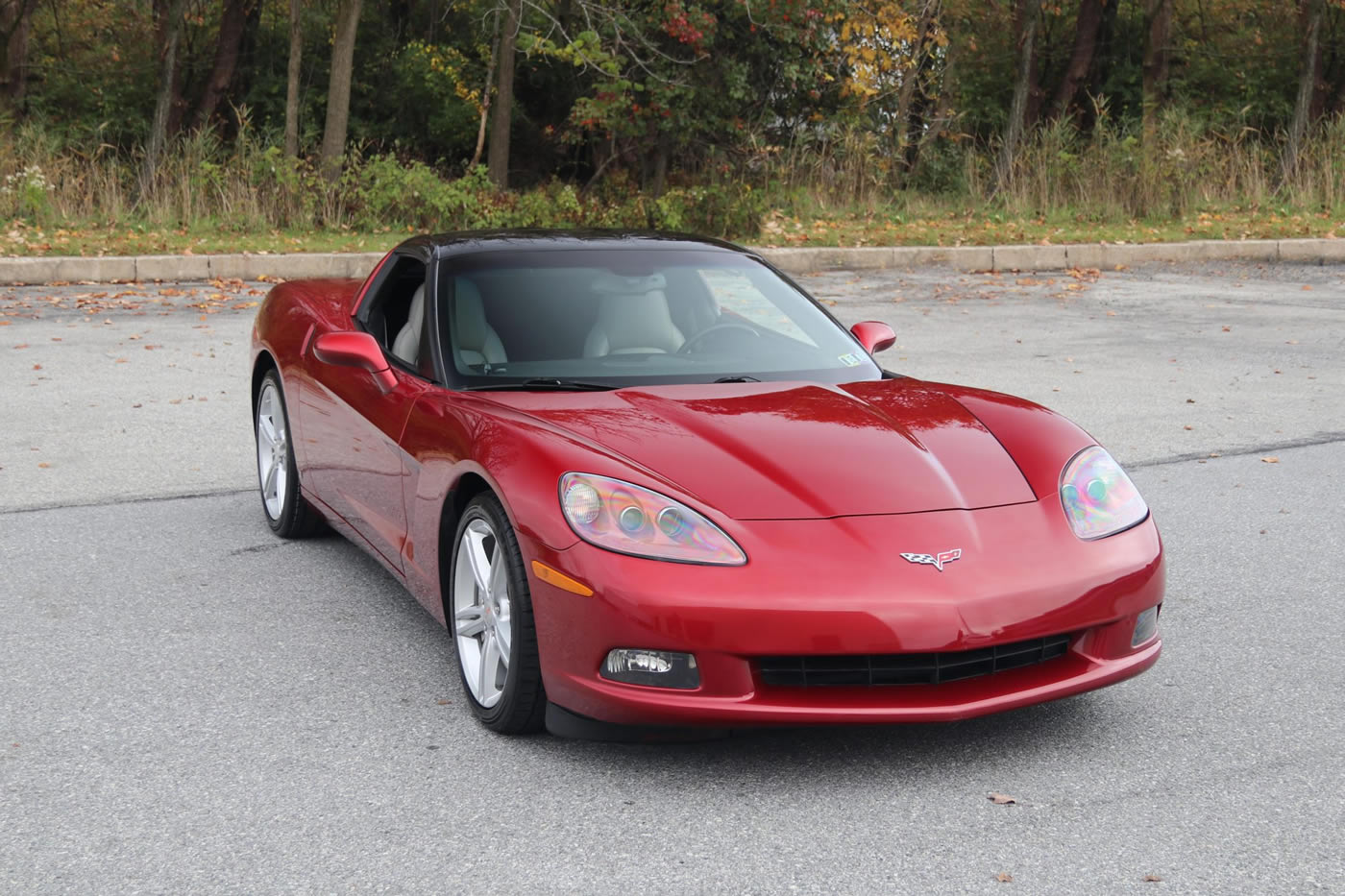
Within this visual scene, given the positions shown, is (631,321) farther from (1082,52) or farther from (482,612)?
(1082,52)

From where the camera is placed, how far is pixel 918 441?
13.3ft

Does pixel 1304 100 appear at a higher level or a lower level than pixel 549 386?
higher

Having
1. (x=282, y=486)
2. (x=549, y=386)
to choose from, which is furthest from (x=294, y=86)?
(x=549, y=386)

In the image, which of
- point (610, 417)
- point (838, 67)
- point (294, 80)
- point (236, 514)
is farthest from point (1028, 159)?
point (610, 417)

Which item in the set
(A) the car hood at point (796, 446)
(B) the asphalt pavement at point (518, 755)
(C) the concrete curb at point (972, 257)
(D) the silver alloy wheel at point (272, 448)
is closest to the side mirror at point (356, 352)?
(A) the car hood at point (796, 446)

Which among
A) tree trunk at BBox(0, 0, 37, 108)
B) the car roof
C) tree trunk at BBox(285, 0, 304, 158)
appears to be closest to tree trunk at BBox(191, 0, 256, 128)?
tree trunk at BBox(0, 0, 37, 108)

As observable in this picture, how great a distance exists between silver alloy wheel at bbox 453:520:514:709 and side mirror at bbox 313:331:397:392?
35.6 inches

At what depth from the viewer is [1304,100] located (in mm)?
27250

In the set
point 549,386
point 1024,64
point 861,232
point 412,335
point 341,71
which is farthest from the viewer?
point 1024,64

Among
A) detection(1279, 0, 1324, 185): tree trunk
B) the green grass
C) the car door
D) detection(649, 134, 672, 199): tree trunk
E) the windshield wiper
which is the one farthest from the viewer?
detection(649, 134, 672, 199): tree trunk

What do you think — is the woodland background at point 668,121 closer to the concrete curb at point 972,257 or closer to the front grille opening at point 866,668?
the concrete curb at point 972,257

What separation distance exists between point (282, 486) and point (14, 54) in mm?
30332

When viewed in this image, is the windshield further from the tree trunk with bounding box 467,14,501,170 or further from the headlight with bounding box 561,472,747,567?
the tree trunk with bounding box 467,14,501,170

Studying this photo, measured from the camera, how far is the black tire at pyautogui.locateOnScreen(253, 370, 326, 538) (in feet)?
19.3
